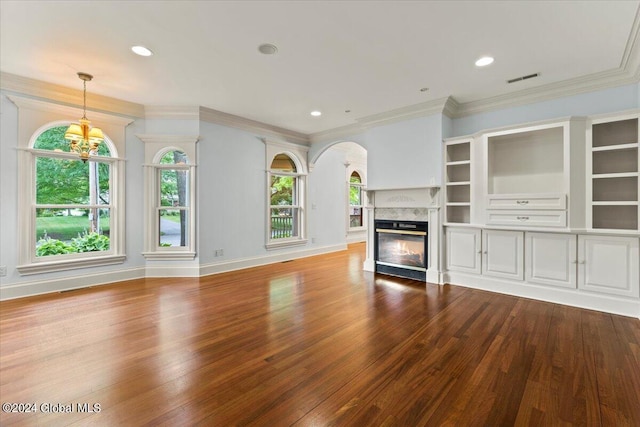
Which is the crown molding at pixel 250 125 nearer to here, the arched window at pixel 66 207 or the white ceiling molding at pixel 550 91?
the arched window at pixel 66 207

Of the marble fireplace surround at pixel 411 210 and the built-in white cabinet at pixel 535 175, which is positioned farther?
the marble fireplace surround at pixel 411 210

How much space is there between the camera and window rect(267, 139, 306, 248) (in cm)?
636

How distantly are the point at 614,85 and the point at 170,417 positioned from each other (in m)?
5.70

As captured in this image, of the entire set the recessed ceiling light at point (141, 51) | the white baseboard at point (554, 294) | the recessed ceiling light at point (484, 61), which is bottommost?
the white baseboard at point (554, 294)

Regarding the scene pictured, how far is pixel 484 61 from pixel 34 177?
6050mm

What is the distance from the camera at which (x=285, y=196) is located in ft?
22.6

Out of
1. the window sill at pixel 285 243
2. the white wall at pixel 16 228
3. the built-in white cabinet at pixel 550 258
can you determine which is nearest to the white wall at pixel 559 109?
the built-in white cabinet at pixel 550 258

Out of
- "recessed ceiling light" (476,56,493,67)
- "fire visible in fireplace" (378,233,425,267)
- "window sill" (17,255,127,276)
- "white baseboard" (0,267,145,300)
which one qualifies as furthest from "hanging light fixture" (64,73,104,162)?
"recessed ceiling light" (476,56,493,67)

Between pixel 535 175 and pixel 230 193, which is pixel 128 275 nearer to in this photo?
pixel 230 193

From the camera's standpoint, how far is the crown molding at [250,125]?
5.18m

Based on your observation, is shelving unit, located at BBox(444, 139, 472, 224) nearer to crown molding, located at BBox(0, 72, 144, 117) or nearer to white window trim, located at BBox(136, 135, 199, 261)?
white window trim, located at BBox(136, 135, 199, 261)

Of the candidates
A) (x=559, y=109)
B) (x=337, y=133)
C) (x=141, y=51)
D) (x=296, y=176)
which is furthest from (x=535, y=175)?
(x=141, y=51)

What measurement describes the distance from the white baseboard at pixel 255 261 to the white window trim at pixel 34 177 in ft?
4.66

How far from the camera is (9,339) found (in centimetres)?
268
